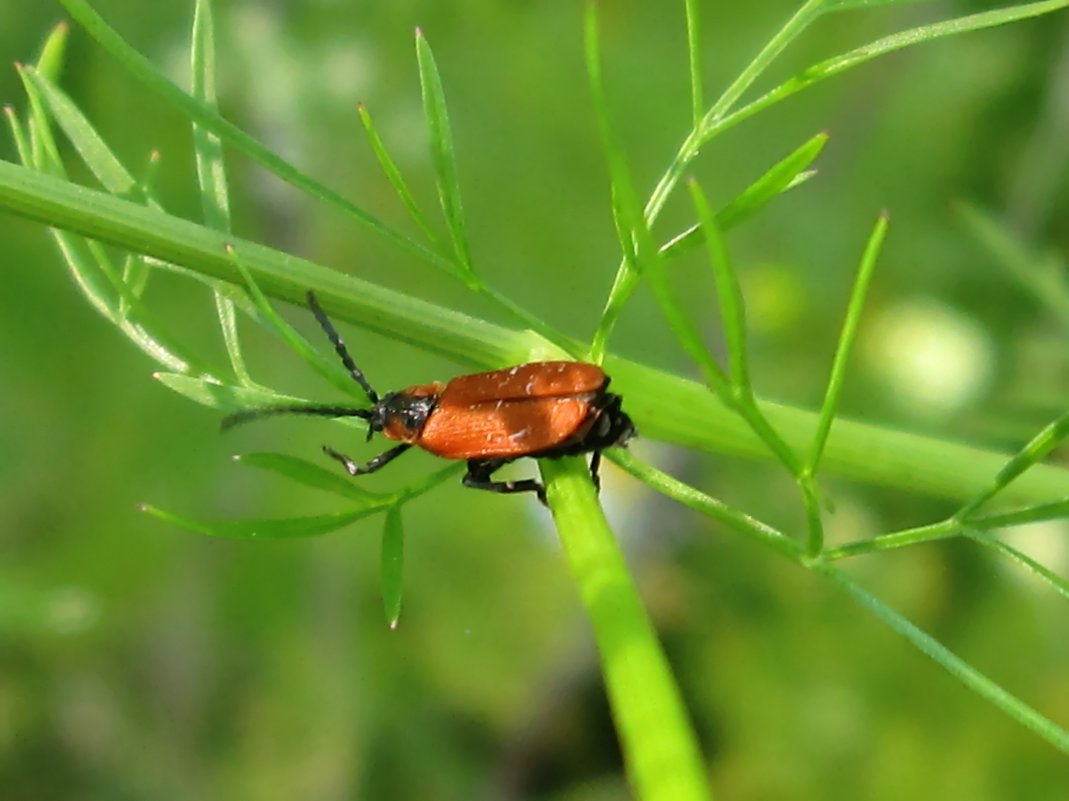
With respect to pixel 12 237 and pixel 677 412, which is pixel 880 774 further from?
pixel 12 237

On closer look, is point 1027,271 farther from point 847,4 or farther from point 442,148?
point 442,148

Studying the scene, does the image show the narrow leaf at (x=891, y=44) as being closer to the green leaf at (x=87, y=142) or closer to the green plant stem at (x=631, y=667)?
the green plant stem at (x=631, y=667)

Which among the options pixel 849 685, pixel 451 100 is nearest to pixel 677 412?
pixel 849 685

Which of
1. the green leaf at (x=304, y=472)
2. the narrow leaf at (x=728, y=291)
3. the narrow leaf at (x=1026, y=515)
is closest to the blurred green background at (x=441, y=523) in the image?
the narrow leaf at (x=1026, y=515)

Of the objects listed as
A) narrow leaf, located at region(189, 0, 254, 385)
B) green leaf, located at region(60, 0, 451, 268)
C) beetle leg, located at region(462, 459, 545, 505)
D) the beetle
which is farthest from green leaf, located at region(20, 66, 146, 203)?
beetle leg, located at region(462, 459, 545, 505)

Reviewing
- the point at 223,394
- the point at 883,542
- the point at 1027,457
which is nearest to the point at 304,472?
the point at 223,394

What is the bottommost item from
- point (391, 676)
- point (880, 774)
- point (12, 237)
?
point (880, 774)
